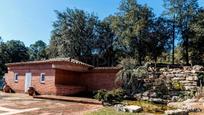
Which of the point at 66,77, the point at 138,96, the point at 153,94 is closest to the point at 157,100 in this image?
the point at 153,94

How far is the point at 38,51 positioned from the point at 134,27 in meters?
38.0

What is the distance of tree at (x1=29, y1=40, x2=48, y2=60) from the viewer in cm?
6344

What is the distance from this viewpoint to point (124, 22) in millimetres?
41062

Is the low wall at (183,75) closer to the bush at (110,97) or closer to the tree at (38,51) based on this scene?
the bush at (110,97)

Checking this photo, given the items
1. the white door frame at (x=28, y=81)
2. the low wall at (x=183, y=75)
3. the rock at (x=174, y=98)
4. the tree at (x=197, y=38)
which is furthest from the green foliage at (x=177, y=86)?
the tree at (x=197, y=38)

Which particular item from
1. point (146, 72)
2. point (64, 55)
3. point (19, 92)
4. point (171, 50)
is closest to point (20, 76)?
point (19, 92)

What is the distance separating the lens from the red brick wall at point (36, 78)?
81.3 feet

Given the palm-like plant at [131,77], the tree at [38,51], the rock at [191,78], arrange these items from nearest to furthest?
the rock at [191,78] → the palm-like plant at [131,77] → the tree at [38,51]

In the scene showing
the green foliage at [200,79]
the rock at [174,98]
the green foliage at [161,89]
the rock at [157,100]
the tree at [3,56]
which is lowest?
the rock at [157,100]

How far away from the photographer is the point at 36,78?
26328mm

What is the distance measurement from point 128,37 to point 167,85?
59.1 feet

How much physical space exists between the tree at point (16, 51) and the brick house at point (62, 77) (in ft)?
95.1

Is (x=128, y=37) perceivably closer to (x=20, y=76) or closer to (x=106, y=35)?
(x=106, y=35)

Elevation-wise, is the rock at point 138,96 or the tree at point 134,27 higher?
the tree at point 134,27
